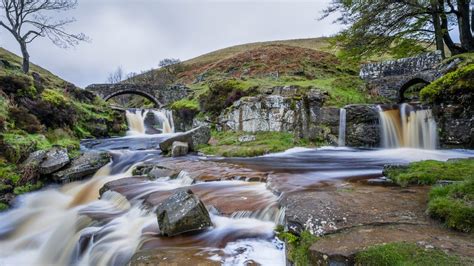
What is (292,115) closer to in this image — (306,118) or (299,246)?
(306,118)

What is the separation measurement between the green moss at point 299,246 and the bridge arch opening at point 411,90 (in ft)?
42.7

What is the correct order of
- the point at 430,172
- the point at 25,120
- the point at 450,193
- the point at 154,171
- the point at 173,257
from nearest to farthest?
1. the point at 173,257
2. the point at 450,193
3. the point at 430,172
4. the point at 154,171
5. the point at 25,120

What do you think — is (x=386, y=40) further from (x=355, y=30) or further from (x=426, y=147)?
(x=426, y=147)

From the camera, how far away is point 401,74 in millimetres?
14672

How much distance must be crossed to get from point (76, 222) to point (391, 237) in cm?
508

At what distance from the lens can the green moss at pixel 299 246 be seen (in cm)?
298

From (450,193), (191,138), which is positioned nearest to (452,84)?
(450,193)

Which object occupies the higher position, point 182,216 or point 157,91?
point 157,91

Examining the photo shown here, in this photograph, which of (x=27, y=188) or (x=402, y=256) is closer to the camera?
(x=402, y=256)

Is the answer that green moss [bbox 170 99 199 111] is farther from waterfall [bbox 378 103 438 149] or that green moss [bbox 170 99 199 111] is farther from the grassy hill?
waterfall [bbox 378 103 438 149]

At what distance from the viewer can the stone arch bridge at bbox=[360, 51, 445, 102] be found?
13.1 metres

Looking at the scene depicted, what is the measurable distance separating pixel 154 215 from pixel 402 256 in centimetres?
375

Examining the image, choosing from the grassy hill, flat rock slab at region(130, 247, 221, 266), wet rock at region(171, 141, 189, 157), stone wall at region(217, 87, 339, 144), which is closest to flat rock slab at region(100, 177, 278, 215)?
flat rock slab at region(130, 247, 221, 266)

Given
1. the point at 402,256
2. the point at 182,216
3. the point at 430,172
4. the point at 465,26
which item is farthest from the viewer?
the point at 465,26
